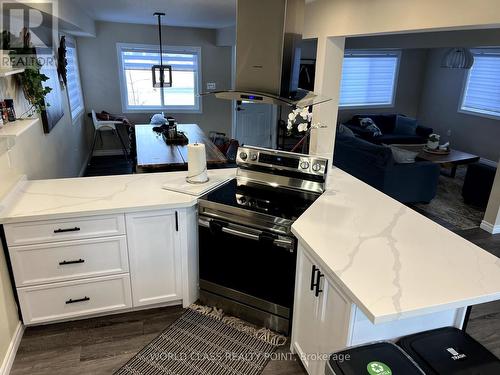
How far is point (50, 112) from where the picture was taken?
11.5 ft

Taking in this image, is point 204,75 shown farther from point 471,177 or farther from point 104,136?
point 471,177

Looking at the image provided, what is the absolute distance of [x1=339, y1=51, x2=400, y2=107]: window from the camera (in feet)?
25.7

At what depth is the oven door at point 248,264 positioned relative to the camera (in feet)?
6.91

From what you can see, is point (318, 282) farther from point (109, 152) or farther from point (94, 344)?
point (109, 152)

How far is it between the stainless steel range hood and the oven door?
2.64 ft

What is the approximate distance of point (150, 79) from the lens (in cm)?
709

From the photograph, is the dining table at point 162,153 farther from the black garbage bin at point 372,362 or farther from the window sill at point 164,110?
the black garbage bin at point 372,362

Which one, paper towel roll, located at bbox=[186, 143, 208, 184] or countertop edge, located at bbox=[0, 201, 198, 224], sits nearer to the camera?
countertop edge, located at bbox=[0, 201, 198, 224]

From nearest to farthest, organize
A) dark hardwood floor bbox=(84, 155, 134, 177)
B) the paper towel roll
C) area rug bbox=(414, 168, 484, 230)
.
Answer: the paper towel roll, area rug bbox=(414, 168, 484, 230), dark hardwood floor bbox=(84, 155, 134, 177)

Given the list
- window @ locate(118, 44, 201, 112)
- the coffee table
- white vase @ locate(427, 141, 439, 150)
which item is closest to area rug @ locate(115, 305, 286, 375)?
the coffee table

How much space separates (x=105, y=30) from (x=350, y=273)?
6.53 meters

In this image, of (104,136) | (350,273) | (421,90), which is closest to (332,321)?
(350,273)

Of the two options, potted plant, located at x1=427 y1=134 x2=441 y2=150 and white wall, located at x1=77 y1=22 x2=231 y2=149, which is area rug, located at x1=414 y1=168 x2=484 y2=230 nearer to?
potted plant, located at x1=427 y1=134 x2=441 y2=150

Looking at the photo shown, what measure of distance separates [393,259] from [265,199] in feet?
3.01
